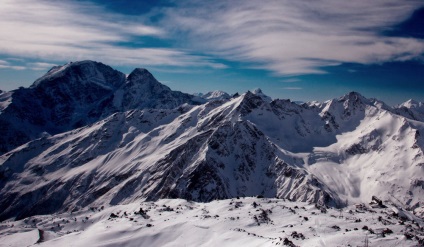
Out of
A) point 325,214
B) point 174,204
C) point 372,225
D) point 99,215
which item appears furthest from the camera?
point 99,215

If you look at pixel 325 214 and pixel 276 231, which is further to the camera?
pixel 325 214

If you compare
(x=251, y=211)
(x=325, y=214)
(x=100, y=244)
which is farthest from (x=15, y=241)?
(x=325, y=214)

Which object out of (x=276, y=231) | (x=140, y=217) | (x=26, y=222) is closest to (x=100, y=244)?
(x=140, y=217)

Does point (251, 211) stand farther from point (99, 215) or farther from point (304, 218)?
point (99, 215)

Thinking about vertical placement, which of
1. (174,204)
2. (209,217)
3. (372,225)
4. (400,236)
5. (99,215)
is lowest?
(99,215)

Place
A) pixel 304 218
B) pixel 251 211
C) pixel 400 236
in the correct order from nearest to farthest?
pixel 400 236
pixel 304 218
pixel 251 211

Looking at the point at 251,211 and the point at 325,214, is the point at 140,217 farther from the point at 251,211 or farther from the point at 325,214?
the point at 325,214

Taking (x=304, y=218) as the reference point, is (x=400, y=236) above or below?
above
